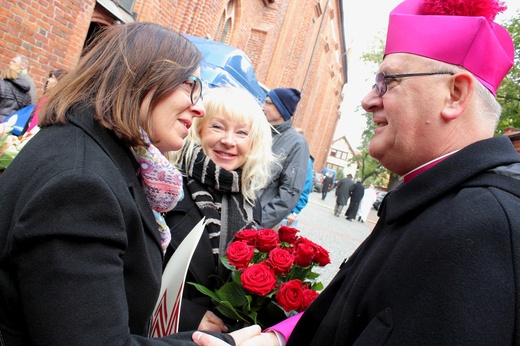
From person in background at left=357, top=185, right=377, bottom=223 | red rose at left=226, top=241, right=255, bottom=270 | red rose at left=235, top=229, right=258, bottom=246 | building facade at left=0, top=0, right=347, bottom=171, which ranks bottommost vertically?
person in background at left=357, top=185, right=377, bottom=223

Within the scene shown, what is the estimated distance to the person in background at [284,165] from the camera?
404cm

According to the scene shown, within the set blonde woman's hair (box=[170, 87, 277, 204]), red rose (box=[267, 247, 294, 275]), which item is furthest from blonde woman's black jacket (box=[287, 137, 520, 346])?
blonde woman's hair (box=[170, 87, 277, 204])

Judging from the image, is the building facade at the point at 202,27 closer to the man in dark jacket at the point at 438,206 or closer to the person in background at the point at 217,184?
the person in background at the point at 217,184

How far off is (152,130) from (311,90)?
27868 millimetres

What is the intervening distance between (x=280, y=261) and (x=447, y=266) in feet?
3.35

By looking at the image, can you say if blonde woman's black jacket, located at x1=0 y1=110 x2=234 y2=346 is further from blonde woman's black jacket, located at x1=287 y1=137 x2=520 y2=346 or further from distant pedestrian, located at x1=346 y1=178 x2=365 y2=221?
distant pedestrian, located at x1=346 y1=178 x2=365 y2=221

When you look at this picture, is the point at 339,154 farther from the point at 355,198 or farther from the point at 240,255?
the point at 240,255

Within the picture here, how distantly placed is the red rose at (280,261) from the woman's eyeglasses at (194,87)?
0.79m

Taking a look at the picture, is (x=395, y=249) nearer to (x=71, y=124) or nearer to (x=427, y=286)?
(x=427, y=286)

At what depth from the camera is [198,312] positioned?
2.02 metres

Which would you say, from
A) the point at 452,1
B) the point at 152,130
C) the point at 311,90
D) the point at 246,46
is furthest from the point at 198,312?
the point at 311,90

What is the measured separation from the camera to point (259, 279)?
1801 millimetres

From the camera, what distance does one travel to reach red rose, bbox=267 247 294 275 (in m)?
1.91

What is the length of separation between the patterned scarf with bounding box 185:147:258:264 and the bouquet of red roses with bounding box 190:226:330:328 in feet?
0.43
